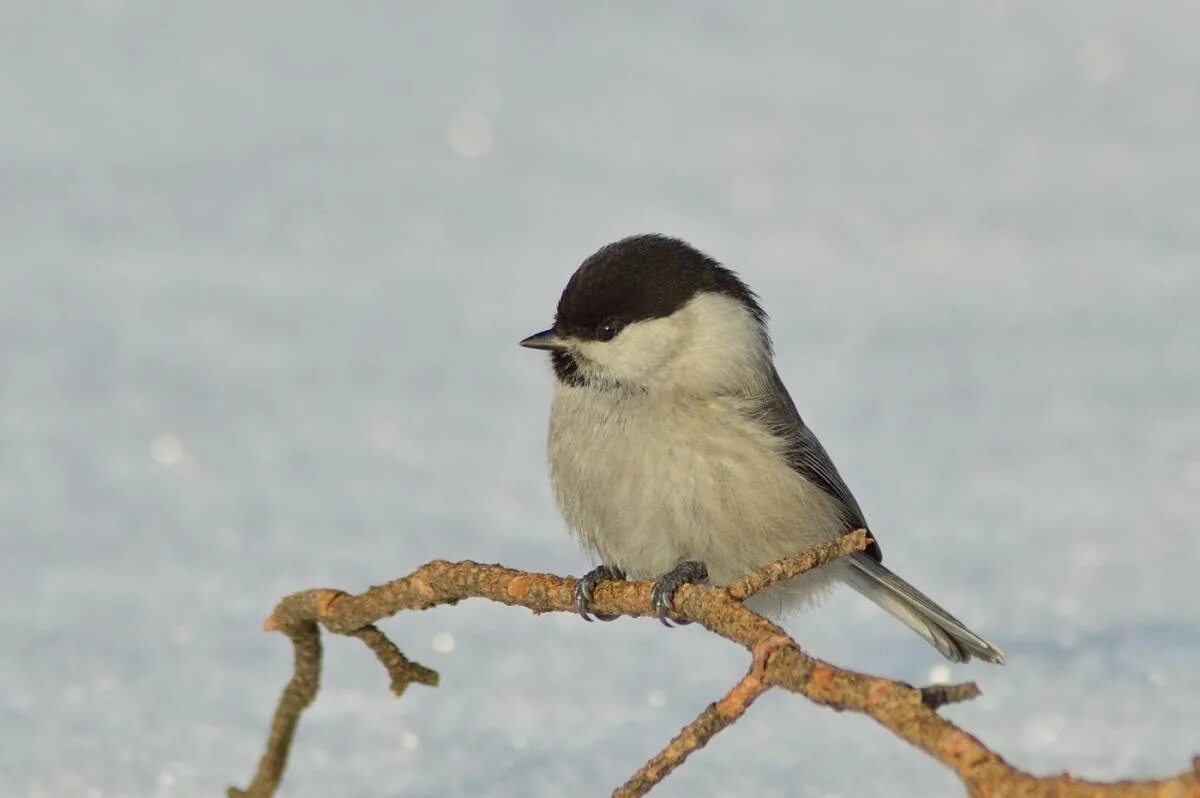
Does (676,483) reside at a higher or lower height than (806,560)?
higher

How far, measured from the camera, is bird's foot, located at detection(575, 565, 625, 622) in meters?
2.33

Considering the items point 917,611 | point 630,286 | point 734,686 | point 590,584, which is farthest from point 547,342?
point 734,686

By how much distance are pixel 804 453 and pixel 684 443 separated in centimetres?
40

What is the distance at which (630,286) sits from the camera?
280 cm

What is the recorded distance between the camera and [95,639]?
343cm

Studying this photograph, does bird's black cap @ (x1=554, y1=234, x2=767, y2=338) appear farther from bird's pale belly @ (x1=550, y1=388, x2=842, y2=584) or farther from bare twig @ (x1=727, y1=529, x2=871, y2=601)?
bare twig @ (x1=727, y1=529, x2=871, y2=601)

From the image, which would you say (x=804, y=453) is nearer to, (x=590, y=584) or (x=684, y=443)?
(x=684, y=443)

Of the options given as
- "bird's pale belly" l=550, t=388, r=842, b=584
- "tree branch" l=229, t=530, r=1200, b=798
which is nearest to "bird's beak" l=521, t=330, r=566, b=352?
"bird's pale belly" l=550, t=388, r=842, b=584

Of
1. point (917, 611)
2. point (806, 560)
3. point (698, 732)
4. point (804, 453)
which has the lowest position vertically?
point (698, 732)

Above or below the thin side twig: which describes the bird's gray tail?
above

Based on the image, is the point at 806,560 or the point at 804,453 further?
the point at 804,453

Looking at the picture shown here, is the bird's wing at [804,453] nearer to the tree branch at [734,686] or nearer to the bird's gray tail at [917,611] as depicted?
the bird's gray tail at [917,611]

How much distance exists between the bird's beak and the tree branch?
0.57 m

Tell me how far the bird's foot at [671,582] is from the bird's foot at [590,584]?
122mm
